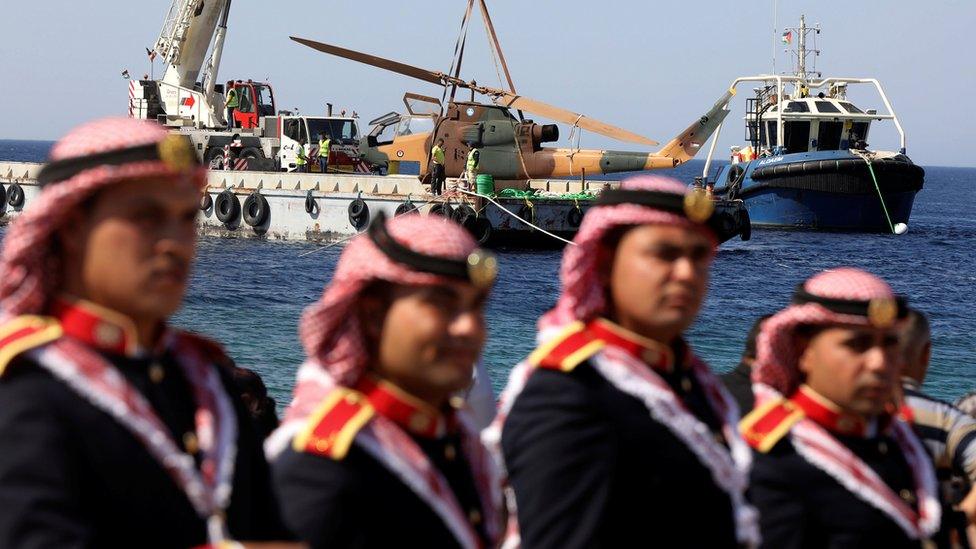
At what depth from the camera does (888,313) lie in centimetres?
381

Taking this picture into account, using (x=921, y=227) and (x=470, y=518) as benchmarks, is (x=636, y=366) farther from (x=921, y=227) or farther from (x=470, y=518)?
(x=921, y=227)

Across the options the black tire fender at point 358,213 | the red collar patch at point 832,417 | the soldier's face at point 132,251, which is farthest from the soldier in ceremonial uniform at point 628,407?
the black tire fender at point 358,213

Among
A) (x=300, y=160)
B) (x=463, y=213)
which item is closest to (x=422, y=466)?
(x=463, y=213)

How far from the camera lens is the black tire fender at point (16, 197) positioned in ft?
122

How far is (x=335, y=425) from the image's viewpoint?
2918 millimetres

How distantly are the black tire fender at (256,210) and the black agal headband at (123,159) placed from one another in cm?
3042

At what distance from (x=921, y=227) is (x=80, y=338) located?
58000mm

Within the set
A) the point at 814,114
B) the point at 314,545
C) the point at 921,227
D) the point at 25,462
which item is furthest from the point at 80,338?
the point at 921,227

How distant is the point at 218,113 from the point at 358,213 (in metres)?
9.07

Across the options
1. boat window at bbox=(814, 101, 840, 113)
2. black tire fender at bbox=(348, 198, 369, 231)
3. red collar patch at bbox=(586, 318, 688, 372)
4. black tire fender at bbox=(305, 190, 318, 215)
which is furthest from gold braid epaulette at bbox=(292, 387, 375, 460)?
boat window at bbox=(814, 101, 840, 113)

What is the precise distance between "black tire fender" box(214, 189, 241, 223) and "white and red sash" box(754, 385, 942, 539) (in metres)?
30.0

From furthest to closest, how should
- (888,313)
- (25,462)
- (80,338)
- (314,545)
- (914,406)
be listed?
(914,406) → (888,313) → (314,545) → (80,338) → (25,462)

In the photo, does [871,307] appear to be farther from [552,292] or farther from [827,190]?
[827,190]

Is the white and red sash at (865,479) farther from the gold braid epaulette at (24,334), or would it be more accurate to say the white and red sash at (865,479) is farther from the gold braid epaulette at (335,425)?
the gold braid epaulette at (24,334)
